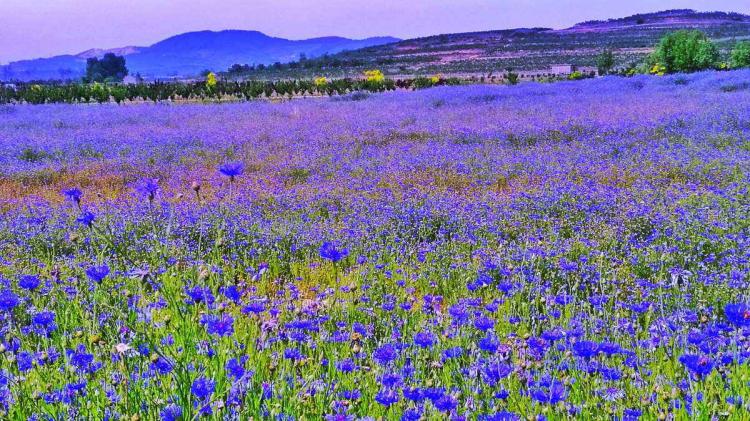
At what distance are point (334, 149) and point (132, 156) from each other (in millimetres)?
3548

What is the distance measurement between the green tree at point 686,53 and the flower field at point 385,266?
1749 cm

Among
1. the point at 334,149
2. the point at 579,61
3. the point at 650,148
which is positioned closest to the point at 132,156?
the point at 334,149

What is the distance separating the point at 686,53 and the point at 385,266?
31.3m

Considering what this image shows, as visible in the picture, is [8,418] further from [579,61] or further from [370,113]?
[579,61]

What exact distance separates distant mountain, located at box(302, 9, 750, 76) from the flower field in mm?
43204

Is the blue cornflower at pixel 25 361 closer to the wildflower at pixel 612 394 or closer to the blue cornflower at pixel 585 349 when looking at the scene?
the blue cornflower at pixel 585 349

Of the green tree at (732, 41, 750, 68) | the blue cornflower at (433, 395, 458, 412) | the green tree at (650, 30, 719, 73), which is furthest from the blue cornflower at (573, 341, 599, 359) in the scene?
the green tree at (732, 41, 750, 68)

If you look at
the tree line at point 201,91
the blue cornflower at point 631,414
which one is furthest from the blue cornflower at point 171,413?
the tree line at point 201,91

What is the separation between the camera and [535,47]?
84125 mm

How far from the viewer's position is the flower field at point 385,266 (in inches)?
85.1

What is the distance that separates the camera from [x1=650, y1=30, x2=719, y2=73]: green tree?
100 feet

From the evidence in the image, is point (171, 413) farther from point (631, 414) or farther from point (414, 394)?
point (631, 414)

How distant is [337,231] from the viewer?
5738 millimetres

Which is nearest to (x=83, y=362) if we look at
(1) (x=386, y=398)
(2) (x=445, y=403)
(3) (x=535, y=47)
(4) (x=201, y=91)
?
(1) (x=386, y=398)
